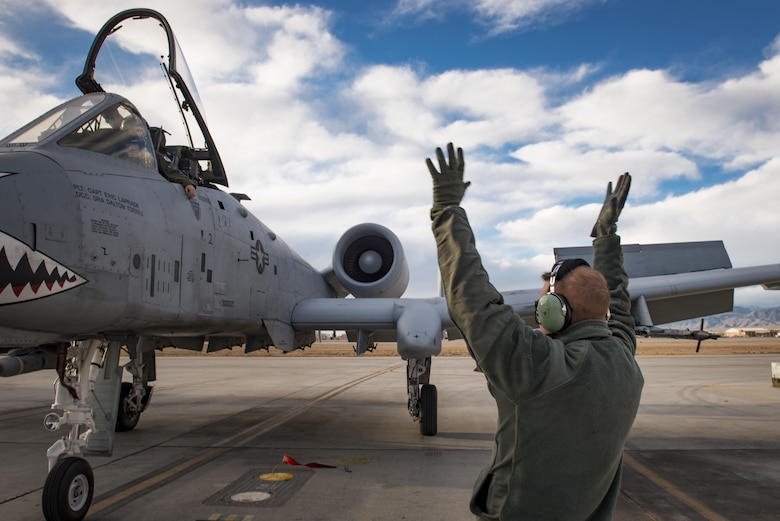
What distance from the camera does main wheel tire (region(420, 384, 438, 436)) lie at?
25.8ft

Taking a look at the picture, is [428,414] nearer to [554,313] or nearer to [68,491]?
[68,491]

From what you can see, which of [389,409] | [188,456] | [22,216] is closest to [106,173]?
[22,216]

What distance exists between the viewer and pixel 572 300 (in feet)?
6.04

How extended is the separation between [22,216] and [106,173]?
42.8 inches

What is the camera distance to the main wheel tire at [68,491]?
13.2 ft

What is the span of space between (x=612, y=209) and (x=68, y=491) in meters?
4.08

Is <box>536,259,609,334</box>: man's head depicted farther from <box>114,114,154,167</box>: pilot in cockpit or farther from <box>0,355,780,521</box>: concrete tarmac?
<box>114,114,154,167</box>: pilot in cockpit

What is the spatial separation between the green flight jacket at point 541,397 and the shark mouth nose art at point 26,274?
9.74 ft

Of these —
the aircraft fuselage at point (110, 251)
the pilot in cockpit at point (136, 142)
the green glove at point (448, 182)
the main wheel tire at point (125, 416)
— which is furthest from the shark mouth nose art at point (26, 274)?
the main wheel tire at point (125, 416)

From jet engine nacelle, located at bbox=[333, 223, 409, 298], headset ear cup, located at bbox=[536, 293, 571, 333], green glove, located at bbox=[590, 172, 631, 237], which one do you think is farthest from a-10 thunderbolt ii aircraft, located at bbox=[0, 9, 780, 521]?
headset ear cup, located at bbox=[536, 293, 571, 333]

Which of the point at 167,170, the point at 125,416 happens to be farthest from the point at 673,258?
the point at 125,416

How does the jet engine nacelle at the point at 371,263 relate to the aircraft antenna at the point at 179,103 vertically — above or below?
below

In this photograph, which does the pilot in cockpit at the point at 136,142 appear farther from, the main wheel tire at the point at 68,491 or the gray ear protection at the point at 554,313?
the gray ear protection at the point at 554,313

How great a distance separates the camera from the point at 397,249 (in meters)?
9.69
